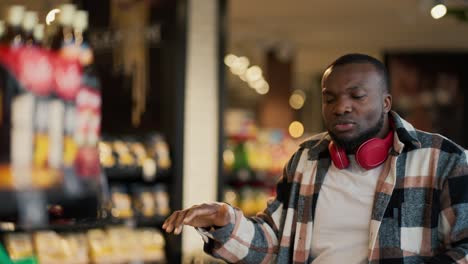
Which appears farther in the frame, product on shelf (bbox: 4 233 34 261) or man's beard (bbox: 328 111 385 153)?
product on shelf (bbox: 4 233 34 261)

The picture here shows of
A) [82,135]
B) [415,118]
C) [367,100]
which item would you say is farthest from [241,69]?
[367,100]

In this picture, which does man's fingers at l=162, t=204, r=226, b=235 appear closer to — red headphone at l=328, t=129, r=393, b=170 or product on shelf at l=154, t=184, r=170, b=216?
red headphone at l=328, t=129, r=393, b=170

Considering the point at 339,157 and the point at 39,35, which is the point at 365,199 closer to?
the point at 339,157

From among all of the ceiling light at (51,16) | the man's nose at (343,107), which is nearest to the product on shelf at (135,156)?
the ceiling light at (51,16)

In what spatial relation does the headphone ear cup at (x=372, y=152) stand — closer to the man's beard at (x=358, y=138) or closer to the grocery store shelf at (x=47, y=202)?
the man's beard at (x=358, y=138)

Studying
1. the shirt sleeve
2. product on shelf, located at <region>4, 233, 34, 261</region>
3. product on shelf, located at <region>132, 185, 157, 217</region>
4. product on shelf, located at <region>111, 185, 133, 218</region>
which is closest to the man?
the shirt sleeve

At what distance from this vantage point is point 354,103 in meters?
2.07

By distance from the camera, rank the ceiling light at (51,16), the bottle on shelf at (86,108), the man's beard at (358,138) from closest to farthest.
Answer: the man's beard at (358,138)
the ceiling light at (51,16)
the bottle on shelf at (86,108)

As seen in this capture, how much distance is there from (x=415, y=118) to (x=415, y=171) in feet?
35.5

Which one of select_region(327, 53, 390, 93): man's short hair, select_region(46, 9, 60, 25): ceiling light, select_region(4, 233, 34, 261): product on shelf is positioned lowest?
select_region(4, 233, 34, 261): product on shelf

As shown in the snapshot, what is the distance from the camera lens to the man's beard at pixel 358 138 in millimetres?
2088

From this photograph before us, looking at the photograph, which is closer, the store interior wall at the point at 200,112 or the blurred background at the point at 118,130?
the blurred background at the point at 118,130

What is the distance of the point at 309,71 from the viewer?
56.4 feet

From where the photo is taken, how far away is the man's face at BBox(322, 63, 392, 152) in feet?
6.79
